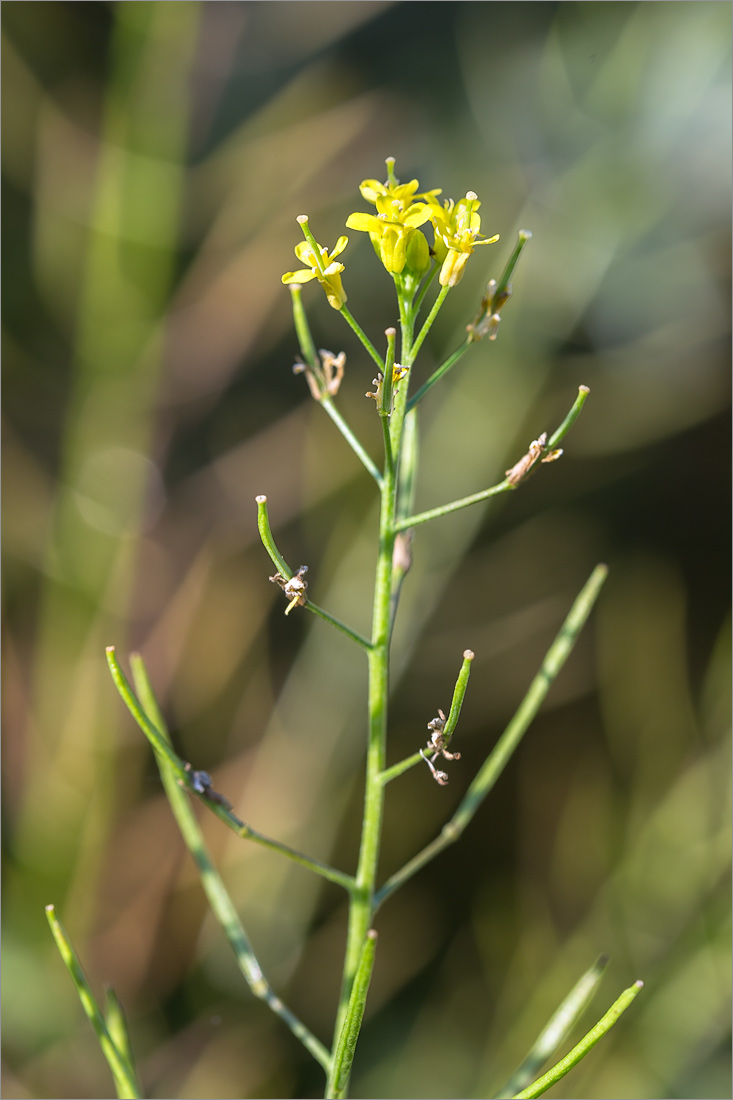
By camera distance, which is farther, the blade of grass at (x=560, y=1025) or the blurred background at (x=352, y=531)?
the blurred background at (x=352, y=531)

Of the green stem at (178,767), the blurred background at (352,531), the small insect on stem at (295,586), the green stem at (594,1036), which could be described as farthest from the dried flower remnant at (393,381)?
the blurred background at (352,531)

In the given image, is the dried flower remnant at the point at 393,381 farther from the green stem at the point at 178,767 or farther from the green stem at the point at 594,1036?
the green stem at the point at 594,1036

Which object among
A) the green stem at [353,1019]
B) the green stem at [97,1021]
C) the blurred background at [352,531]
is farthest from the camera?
the blurred background at [352,531]

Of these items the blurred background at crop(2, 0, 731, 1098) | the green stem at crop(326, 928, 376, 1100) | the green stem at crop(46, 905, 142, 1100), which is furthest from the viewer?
the blurred background at crop(2, 0, 731, 1098)

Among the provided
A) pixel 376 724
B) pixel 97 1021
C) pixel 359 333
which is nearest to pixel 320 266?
pixel 359 333

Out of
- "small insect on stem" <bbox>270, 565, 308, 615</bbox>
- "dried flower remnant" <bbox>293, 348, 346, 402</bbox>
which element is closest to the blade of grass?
"small insect on stem" <bbox>270, 565, 308, 615</bbox>

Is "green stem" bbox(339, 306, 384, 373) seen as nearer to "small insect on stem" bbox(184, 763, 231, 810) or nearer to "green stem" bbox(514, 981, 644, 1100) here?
"small insect on stem" bbox(184, 763, 231, 810)
